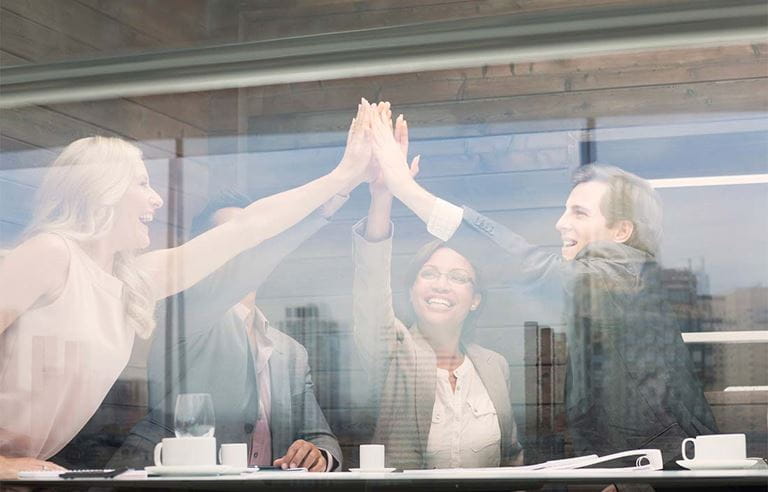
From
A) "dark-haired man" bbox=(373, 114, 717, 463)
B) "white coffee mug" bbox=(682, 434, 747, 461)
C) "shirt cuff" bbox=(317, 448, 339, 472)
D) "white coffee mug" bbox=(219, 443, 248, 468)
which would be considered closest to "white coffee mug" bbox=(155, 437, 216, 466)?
"white coffee mug" bbox=(219, 443, 248, 468)

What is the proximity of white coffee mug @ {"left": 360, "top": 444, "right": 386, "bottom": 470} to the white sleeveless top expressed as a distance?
43cm

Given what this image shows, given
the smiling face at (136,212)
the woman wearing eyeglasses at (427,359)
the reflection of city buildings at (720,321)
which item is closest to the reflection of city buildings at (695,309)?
the reflection of city buildings at (720,321)

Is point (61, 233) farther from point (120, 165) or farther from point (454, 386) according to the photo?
point (454, 386)

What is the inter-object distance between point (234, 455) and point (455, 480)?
0.33 metres

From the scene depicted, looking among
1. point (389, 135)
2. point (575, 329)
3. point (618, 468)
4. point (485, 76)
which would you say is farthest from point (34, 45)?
point (618, 468)

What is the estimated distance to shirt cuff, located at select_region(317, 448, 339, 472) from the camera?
1.88m

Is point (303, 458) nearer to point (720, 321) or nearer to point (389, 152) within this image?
point (389, 152)

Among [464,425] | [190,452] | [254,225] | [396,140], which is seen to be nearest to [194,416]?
[190,452]

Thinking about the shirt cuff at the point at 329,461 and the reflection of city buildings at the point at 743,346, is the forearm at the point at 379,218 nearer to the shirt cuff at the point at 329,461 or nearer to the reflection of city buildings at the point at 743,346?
the shirt cuff at the point at 329,461

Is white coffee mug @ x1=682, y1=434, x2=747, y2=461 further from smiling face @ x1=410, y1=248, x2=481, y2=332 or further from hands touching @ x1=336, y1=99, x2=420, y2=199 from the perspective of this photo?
hands touching @ x1=336, y1=99, x2=420, y2=199

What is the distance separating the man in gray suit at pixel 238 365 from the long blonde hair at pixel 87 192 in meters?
0.14

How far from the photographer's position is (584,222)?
1.87m

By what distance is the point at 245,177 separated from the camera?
78.7 inches

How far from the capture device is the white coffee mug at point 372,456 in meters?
1.86
